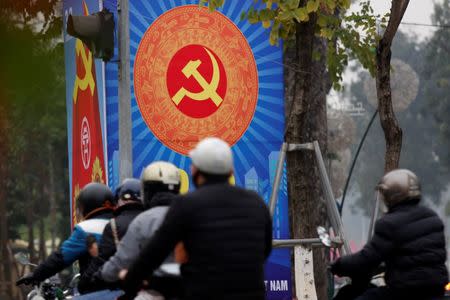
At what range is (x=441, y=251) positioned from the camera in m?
7.02

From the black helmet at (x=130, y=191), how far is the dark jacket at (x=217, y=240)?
7.71 feet

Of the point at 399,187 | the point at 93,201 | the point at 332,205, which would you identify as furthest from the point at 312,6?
the point at 399,187

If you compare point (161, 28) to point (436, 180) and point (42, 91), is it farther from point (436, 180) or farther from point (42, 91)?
point (436, 180)

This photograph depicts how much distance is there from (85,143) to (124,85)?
2.58 m

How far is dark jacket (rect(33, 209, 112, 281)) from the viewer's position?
8.40 m

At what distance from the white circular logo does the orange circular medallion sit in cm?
102

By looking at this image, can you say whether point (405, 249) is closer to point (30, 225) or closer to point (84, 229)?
point (84, 229)

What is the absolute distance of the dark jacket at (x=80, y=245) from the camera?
8398 millimetres

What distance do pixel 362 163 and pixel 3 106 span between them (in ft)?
304

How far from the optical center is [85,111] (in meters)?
14.6

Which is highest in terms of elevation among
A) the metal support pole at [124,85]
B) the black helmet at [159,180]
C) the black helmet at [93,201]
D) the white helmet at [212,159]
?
the metal support pole at [124,85]

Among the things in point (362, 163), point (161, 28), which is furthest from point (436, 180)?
point (161, 28)

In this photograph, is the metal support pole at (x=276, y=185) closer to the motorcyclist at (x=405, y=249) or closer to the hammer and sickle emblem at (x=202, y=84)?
the hammer and sickle emblem at (x=202, y=84)

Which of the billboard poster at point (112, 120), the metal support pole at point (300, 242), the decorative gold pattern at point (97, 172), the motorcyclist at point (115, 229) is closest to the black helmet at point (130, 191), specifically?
the motorcyclist at point (115, 229)
